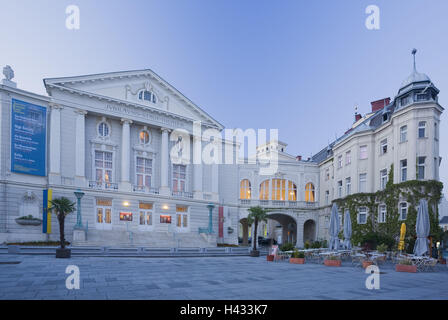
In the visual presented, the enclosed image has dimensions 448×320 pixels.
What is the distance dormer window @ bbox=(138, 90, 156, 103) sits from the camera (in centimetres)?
3728

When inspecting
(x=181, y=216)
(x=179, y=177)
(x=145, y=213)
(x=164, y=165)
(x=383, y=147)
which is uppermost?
(x=383, y=147)

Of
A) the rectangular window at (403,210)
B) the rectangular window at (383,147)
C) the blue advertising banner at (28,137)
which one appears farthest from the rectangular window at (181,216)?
the rectangular window at (403,210)

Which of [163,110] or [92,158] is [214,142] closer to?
[163,110]

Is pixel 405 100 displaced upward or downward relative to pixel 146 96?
downward

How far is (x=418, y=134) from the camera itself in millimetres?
27203

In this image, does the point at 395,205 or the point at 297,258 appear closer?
the point at 297,258

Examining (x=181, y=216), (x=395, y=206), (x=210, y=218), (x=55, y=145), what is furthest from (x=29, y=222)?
(x=395, y=206)

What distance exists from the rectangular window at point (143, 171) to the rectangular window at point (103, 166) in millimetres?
3046

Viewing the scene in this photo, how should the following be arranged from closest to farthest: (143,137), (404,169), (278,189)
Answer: (404,169), (143,137), (278,189)

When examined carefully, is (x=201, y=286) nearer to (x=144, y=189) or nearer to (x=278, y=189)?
(x=144, y=189)

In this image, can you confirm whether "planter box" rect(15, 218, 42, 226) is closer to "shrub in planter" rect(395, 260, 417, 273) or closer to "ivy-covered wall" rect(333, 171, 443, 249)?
"shrub in planter" rect(395, 260, 417, 273)

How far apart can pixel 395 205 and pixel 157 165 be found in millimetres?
25149

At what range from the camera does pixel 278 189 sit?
44.4 m

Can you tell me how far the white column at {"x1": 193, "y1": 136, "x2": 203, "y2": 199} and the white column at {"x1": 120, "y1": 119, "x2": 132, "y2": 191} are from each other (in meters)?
8.37
